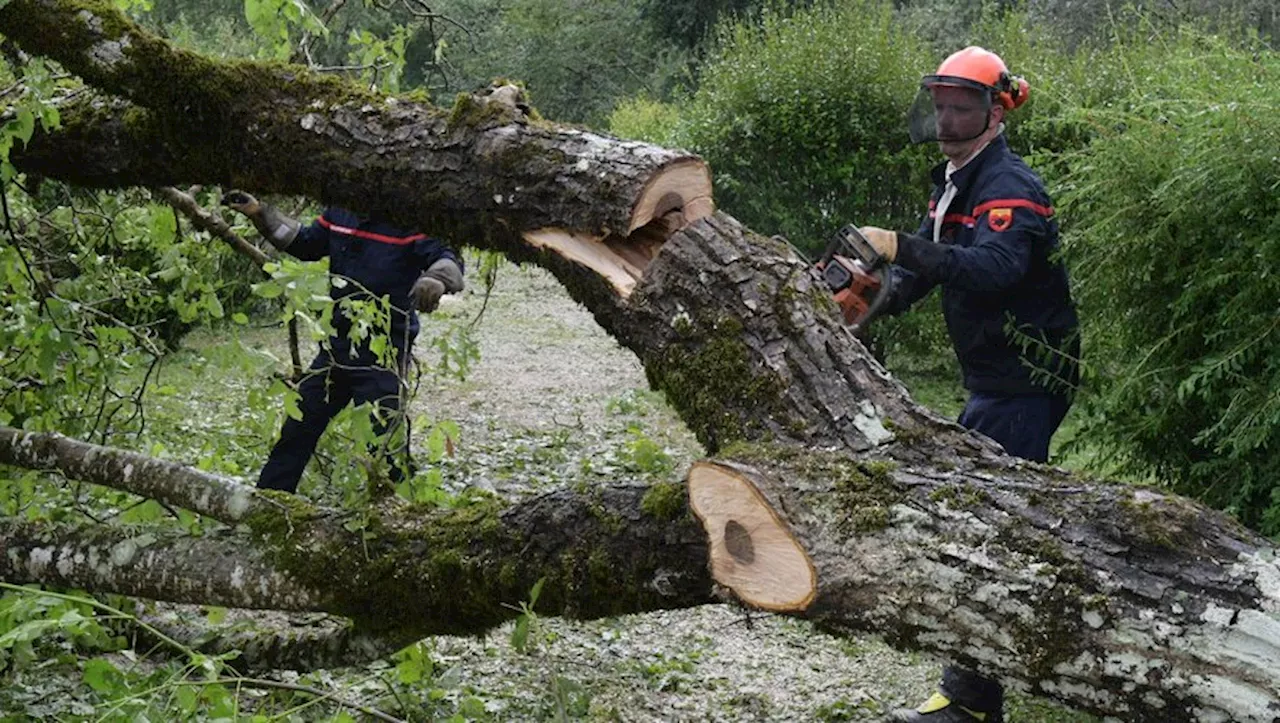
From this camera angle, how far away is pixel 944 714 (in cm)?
405

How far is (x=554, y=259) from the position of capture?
10.8ft

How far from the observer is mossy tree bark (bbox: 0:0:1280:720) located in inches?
89.4

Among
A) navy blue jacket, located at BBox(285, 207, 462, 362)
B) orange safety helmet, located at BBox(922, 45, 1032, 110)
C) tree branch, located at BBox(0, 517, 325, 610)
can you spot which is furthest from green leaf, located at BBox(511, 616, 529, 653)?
navy blue jacket, located at BBox(285, 207, 462, 362)

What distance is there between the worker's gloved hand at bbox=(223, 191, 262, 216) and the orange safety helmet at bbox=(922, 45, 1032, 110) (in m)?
2.43

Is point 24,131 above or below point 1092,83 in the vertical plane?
below

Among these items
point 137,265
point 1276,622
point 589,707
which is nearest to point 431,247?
point 589,707

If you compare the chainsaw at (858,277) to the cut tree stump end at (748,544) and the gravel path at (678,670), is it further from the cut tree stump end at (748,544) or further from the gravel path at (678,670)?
the cut tree stump end at (748,544)

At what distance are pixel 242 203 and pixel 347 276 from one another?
64 centimetres

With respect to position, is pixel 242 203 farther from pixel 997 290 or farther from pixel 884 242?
pixel 997 290

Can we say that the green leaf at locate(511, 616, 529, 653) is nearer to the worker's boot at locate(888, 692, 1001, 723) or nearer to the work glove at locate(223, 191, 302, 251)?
the worker's boot at locate(888, 692, 1001, 723)

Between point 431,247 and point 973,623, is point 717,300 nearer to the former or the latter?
point 973,623

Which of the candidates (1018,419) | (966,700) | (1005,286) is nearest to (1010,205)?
(1005,286)

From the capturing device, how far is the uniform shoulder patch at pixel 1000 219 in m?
4.07

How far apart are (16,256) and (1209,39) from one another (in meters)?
4.06
